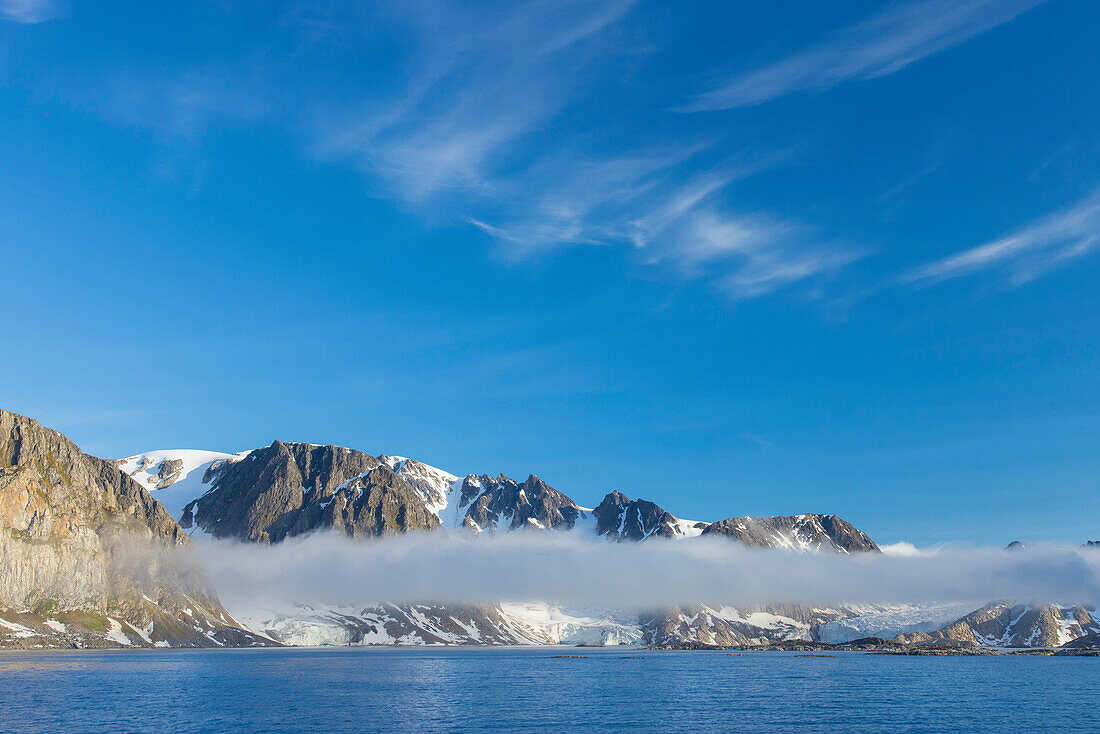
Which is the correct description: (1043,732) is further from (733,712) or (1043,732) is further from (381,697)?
(381,697)

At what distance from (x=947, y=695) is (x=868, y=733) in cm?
7980

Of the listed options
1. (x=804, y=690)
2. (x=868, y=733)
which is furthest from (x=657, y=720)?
(x=804, y=690)

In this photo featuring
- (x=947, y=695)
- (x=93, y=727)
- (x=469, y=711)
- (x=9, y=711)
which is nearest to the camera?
(x=93, y=727)

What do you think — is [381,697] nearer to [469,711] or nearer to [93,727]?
[469,711]

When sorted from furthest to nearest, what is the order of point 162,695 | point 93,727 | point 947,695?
point 947,695 → point 162,695 → point 93,727

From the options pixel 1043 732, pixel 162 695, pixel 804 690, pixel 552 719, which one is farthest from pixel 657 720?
pixel 162 695

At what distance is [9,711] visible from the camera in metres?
133

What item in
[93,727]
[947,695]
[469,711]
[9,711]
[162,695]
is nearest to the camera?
[93,727]

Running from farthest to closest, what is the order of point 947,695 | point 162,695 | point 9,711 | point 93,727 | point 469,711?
point 947,695 < point 162,695 < point 469,711 < point 9,711 < point 93,727

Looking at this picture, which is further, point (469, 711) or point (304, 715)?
point (469, 711)

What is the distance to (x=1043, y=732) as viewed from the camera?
124000 mm

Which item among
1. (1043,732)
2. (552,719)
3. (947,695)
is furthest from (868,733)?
(947,695)

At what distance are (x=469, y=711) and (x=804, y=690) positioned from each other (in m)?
90.5

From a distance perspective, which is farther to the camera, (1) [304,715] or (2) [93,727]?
(1) [304,715]
